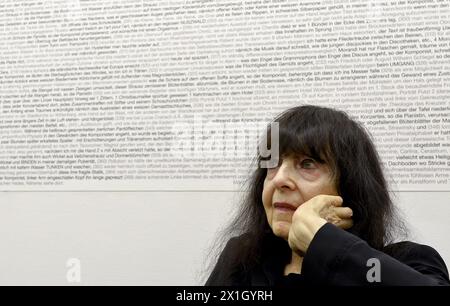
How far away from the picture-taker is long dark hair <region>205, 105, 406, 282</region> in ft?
3.56

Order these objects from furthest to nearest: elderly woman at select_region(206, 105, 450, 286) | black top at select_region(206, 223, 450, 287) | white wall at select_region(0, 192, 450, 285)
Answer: white wall at select_region(0, 192, 450, 285)
elderly woman at select_region(206, 105, 450, 286)
black top at select_region(206, 223, 450, 287)

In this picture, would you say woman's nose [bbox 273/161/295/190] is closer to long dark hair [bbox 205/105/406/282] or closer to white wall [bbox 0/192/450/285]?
long dark hair [bbox 205/105/406/282]

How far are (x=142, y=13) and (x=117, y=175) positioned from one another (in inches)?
21.4

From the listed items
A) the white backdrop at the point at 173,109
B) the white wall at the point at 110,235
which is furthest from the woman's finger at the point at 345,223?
the white wall at the point at 110,235

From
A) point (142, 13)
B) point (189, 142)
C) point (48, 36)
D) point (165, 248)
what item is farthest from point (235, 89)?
point (48, 36)

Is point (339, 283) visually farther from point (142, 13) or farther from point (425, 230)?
point (142, 13)

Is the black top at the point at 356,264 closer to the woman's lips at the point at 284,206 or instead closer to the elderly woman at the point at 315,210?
the elderly woman at the point at 315,210

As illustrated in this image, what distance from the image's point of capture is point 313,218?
976 millimetres

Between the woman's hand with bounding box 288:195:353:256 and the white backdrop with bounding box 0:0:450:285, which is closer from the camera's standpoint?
the woman's hand with bounding box 288:195:353:256

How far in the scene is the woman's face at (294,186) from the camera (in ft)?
3.51

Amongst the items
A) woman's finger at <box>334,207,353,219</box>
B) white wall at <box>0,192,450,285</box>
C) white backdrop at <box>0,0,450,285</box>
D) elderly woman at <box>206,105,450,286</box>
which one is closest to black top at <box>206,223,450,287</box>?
elderly woman at <box>206,105,450,286</box>

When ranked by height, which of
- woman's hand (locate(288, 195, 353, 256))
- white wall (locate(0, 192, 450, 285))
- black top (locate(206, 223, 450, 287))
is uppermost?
woman's hand (locate(288, 195, 353, 256))

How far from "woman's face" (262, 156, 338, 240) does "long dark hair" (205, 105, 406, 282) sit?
2 centimetres

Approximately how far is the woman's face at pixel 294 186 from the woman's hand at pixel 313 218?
3 centimetres
